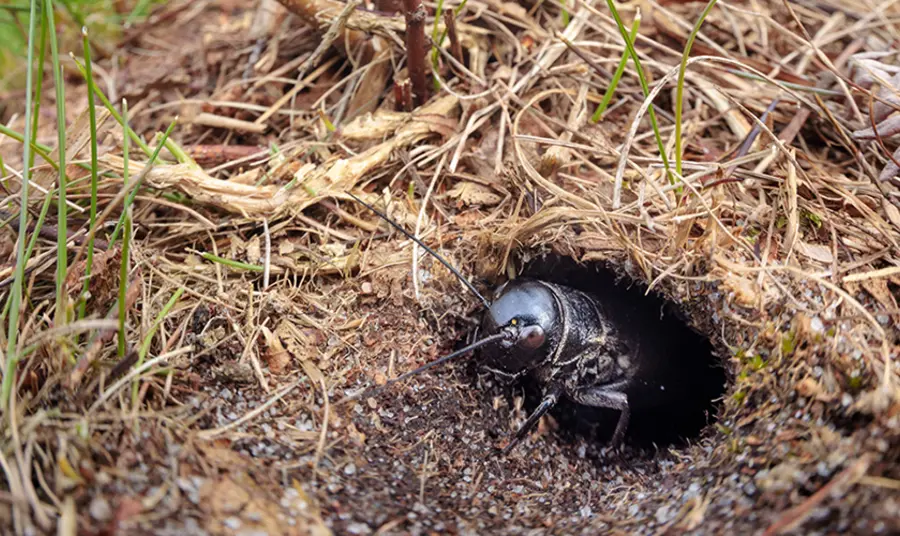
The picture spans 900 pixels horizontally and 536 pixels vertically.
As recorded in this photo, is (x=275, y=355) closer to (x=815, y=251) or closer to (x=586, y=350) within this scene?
(x=586, y=350)

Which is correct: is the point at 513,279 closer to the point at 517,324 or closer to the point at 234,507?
the point at 517,324

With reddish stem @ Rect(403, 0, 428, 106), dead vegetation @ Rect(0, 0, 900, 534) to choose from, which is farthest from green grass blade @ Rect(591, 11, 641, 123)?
reddish stem @ Rect(403, 0, 428, 106)

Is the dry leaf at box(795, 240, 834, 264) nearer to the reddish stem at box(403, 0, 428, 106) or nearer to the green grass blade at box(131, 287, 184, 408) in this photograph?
the reddish stem at box(403, 0, 428, 106)

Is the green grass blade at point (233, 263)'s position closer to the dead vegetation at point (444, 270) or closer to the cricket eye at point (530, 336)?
the dead vegetation at point (444, 270)

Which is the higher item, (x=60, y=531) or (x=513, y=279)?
(x=60, y=531)

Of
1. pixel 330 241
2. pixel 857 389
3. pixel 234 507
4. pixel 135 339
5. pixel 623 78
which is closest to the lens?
pixel 234 507

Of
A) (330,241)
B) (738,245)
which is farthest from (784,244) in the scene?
(330,241)
